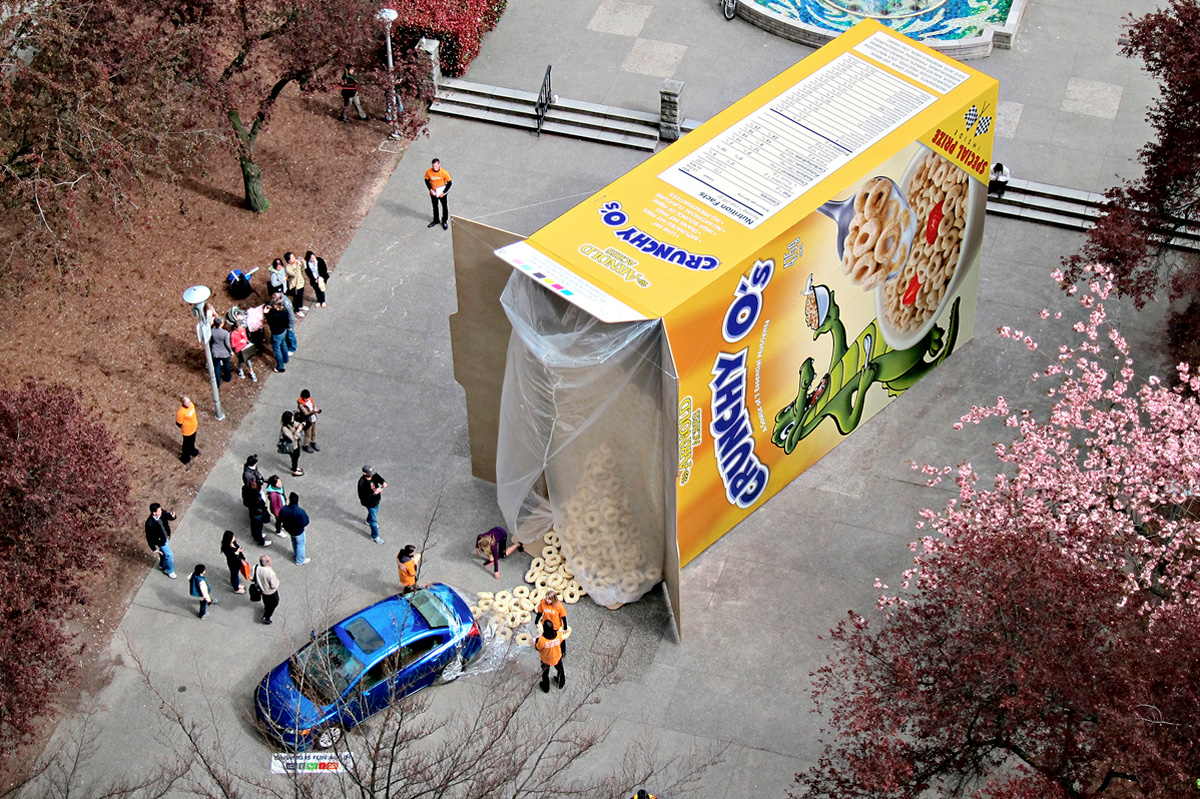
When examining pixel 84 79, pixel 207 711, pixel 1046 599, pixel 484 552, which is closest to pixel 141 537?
pixel 207 711

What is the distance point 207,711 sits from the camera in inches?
801

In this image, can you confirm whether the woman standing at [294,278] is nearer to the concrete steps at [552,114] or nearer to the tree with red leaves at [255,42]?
the tree with red leaves at [255,42]

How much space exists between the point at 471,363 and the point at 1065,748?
34.3ft

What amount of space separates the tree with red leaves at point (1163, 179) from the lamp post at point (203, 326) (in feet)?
47.4

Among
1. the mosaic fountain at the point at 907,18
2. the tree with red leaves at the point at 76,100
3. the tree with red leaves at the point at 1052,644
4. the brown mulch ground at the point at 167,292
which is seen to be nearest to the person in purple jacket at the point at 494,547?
the brown mulch ground at the point at 167,292

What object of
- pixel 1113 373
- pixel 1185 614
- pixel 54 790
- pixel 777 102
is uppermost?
pixel 777 102

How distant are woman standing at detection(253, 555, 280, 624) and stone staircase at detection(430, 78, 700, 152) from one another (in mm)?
12418

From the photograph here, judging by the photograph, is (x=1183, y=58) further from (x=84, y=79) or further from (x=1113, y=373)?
(x=84, y=79)

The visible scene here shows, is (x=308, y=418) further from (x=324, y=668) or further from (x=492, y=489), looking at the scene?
(x=324, y=668)

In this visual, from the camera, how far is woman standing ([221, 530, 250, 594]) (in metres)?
21.2

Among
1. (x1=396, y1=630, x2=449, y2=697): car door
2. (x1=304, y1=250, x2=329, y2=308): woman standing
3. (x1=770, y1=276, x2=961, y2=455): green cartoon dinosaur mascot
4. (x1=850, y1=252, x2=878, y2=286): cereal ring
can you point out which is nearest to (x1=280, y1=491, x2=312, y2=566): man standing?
(x1=396, y1=630, x2=449, y2=697): car door

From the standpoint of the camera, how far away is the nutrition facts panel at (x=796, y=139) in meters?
20.9

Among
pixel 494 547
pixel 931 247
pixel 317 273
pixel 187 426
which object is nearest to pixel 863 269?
pixel 931 247

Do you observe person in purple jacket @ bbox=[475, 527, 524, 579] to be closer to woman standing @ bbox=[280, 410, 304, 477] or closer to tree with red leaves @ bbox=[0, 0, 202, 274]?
woman standing @ bbox=[280, 410, 304, 477]
